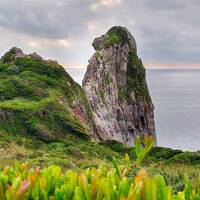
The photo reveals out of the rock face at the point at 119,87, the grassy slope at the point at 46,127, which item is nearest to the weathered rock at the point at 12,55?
the grassy slope at the point at 46,127

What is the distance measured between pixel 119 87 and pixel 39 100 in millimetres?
35214

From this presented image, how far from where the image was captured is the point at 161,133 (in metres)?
160

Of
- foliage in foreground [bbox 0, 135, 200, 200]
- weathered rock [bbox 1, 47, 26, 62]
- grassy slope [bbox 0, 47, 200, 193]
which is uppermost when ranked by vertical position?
weathered rock [bbox 1, 47, 26, 62]

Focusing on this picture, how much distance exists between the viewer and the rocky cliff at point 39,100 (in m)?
31.7

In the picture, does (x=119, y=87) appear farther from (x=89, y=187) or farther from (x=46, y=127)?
(x=89, y=187)

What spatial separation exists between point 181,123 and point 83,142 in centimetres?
15290

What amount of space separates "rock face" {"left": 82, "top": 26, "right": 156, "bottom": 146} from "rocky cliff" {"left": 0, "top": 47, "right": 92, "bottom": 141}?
12078 mm

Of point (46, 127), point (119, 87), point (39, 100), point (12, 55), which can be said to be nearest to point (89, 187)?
point (46, 127)

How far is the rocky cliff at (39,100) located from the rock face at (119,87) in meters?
12.1

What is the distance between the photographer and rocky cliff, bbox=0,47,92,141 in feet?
104

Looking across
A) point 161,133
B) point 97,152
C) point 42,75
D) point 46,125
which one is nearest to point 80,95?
point 42,75

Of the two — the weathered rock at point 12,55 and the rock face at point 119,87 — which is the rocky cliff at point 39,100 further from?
the rock face at point 119,87

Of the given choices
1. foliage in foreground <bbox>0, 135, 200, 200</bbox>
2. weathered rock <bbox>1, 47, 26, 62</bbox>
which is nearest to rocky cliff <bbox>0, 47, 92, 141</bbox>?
weathered rock <bbox>1, 47, 26, 62</bbox>

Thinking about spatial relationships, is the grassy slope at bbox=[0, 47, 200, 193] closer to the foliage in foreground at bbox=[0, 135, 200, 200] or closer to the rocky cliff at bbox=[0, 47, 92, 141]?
the rocky cliff at bbox=[0, 47, 92, 141]
